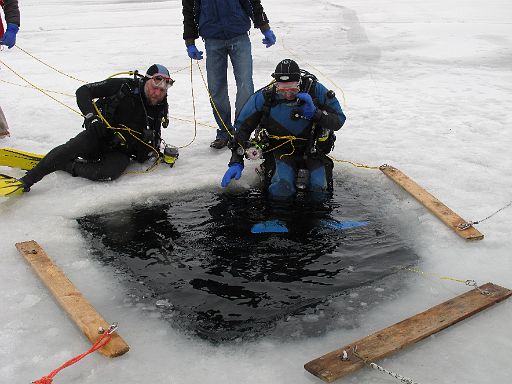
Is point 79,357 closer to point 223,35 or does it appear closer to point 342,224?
point 342,224

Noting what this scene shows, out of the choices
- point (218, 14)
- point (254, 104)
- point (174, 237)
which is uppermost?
point (218, 14)

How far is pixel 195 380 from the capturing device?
94.9 inches

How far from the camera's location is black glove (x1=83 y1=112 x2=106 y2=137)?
14.6 feet

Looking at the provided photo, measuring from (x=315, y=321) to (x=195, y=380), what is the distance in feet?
2.46

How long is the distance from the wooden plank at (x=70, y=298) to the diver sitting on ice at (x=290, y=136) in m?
1.60

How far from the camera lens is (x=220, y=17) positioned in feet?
16.4

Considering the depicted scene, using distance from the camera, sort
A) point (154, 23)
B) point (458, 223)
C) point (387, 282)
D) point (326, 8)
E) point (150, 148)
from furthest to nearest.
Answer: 1. point (326, 8)
2. point (154, 23)
3. point (150, 148)
4. point (458, 223)
5. point (387, 282)

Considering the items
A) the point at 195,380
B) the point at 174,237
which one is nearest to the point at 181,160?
the point at 174,237

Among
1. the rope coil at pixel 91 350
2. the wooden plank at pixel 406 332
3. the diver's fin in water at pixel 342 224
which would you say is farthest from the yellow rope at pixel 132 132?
the wooden plank at pixel 406 332

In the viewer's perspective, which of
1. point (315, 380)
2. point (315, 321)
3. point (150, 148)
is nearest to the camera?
point (315, 380)

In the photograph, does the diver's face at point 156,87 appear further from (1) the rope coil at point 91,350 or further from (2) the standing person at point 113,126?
(1) the rope coil at point 91,350

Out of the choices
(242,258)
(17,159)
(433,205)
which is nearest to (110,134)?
(17,159)

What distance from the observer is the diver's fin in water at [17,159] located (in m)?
4.71

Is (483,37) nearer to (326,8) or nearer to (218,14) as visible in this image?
(326,8)
